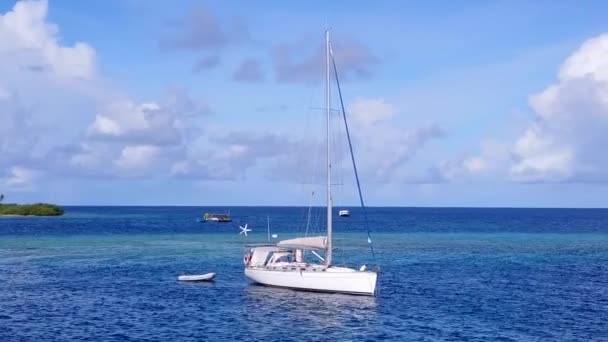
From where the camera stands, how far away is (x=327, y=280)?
56750 millimetres

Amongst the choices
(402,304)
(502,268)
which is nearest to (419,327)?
(402,304)

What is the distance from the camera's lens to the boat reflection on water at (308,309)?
153 feet

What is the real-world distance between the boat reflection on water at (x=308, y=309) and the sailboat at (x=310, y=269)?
26.2 inches

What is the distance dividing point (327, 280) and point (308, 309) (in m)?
5.73

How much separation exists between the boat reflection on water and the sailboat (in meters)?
0.67

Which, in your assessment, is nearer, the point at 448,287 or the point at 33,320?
the point at 33,320

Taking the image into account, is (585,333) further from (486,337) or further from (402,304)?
(402,304)

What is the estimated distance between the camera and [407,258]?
3418 inches

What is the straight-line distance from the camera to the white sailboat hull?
5572 centimetres

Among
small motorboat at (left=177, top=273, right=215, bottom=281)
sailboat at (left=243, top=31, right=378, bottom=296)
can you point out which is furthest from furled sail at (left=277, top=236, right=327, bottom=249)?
small motorboat at (left=177, top=273, right=215, bottom=281)

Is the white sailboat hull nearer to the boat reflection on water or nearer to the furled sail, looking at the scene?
the boat reflection on water

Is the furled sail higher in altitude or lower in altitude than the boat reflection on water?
higher

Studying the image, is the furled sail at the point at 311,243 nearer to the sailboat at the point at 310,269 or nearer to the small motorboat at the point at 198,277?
the sailboat at the point at 310,269

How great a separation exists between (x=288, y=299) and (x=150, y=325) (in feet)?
44.2
